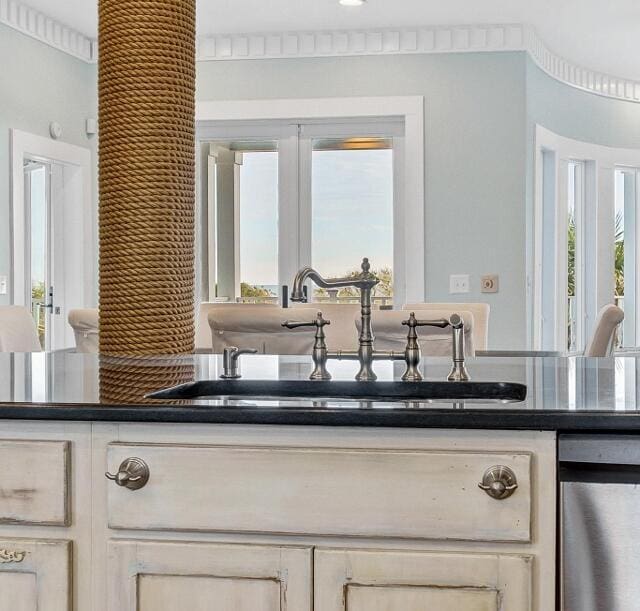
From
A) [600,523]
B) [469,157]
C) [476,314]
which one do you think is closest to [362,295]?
[600,523]

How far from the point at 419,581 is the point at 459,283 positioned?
4361 millimetres

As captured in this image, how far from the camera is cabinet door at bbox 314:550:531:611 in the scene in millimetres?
1225

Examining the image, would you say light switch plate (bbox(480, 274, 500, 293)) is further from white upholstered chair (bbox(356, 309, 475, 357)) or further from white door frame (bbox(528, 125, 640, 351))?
white upholstered chair (bbox(356, 309, 475, 357))

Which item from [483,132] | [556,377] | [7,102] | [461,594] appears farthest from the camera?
[483,132]

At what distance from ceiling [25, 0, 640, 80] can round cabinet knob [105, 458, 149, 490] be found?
4077 millimetres

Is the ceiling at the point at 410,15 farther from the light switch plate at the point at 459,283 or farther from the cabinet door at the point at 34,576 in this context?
the cabinet door at the point at 34,576

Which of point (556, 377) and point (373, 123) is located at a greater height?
point (373, 123)

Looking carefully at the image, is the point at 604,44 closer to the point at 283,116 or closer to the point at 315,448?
the point at 283,116

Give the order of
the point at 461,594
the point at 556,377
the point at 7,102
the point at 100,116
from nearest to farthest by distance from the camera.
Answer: the point at 461,594 → the point at 556,377 → the point at 100,116 → the point at 7,102

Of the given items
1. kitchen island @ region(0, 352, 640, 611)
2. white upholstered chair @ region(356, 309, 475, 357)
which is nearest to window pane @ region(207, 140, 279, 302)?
white upholstered chair @ region(356, 309, 475, 357)

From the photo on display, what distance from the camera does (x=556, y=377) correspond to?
1.64 metres

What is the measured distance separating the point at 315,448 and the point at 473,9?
4336 mm

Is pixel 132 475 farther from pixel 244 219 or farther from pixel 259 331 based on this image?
pixel 244 219

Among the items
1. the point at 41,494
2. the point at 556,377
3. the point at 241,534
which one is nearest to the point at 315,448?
the point at 241,534
